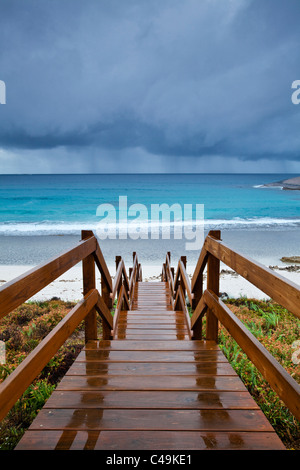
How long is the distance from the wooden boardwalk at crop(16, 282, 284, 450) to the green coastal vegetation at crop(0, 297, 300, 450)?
39.4 inches

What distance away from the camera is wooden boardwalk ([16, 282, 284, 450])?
5.28ft

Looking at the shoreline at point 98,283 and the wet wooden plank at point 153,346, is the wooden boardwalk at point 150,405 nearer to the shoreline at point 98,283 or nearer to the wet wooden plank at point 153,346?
the wet wooden plank at point 153,346

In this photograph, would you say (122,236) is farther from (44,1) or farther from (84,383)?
(44,1)

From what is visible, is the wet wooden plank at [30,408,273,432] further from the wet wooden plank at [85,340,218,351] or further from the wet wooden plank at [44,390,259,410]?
the wet wooden plank at [85,340,218,351]

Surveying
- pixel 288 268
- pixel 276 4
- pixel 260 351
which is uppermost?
pixel 276 4

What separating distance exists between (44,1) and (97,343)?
7177 centimetres

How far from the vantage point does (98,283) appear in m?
9.90

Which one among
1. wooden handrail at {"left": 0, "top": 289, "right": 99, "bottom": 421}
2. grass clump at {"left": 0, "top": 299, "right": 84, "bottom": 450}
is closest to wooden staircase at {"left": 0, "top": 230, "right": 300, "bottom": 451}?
wooden handrail at {"left": 0, "top": 289, "right": 99, "bottom": 421}

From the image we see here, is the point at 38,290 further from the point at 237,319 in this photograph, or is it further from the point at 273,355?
the point at 273,355

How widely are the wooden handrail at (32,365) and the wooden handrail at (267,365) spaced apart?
111 centimetres

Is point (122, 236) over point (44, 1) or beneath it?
beneath

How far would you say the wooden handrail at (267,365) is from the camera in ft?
4.33

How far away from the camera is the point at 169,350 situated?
2791mm
